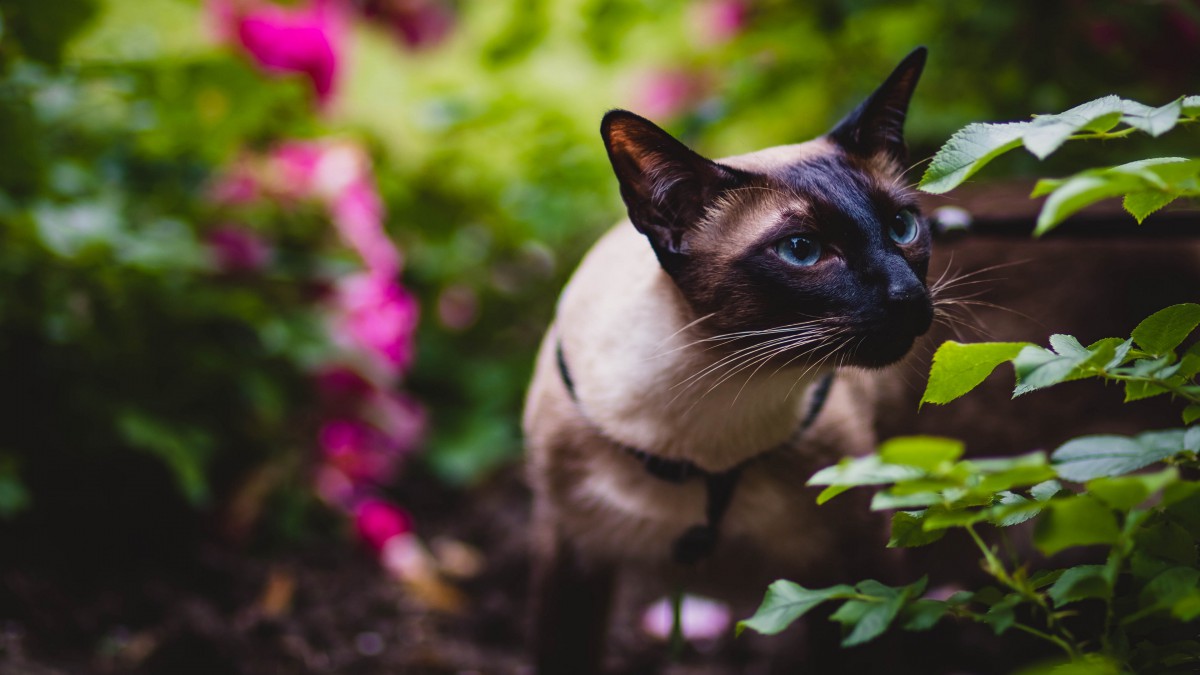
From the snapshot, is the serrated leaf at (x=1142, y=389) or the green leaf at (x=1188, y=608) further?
the serrated leaf at (x=1142, y=389)

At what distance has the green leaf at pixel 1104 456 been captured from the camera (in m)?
0.74

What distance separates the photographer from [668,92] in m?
3.46

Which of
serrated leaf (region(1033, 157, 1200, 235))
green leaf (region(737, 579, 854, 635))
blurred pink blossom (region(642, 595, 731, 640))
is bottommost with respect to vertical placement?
blurred pink blossom (region(642, 595, 731, 640))

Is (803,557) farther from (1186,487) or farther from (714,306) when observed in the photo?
(1186,487)

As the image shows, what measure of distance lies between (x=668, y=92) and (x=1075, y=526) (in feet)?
9.86

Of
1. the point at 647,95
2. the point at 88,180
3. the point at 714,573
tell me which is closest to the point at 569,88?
the point at 647,95

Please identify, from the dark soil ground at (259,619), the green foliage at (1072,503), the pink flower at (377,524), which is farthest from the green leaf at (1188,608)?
the pink flower at (377,524)

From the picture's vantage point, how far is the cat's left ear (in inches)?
49.5

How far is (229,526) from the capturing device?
2234mm

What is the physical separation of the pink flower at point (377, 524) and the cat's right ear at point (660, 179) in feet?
4.69

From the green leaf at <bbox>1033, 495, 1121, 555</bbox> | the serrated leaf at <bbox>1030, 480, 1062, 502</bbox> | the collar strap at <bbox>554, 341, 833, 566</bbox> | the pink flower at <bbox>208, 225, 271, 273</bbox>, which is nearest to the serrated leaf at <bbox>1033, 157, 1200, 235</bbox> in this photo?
the green leaf at <bbox>1033, 495, 1121, 555</bbox>

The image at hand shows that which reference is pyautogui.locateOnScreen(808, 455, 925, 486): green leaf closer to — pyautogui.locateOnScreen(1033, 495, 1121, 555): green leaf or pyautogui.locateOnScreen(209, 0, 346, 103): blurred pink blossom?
pyautogui.locateOnScreen(1033, 495, 1121, 555): green leaf

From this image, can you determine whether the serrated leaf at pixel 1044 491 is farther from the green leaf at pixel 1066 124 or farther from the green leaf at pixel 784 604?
the green leaf at pixel 1066 124

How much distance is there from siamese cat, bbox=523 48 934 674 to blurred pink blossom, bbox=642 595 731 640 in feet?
1.90
